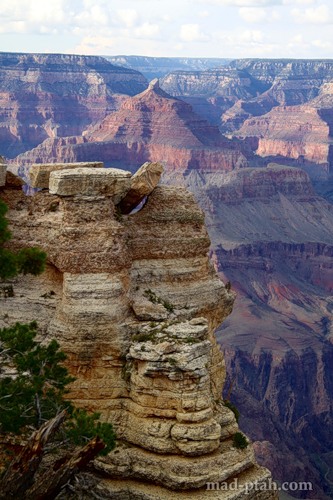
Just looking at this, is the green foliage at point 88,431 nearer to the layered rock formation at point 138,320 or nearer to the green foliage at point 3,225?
the layered rock formation at point 138,320

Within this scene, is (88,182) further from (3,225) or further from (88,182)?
(3,225)

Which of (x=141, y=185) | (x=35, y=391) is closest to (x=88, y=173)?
(x=141, y=185)

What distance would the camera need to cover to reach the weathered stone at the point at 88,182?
24391 millimetres

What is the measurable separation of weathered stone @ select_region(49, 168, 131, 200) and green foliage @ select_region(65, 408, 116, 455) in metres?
6.26

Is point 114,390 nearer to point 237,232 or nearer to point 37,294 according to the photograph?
point 37,294

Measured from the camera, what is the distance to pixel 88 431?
71.8 ft

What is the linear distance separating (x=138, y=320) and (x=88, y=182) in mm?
4139

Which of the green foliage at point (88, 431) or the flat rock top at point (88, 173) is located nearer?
the green foliage at point (88, 431)

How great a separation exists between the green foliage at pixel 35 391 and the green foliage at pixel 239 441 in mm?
3857

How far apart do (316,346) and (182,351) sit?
8397cm

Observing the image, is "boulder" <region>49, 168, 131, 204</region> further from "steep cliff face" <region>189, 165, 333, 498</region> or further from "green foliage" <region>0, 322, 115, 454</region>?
"steep cliff face" <region>189, 165, 333, 498</region>

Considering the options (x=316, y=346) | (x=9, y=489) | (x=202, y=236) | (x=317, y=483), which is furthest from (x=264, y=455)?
(x=9, y=489)

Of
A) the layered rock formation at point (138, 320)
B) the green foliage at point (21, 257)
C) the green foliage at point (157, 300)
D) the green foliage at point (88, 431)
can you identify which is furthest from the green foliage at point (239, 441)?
the green foliage at point (21, 257)

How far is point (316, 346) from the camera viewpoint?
344 feet
